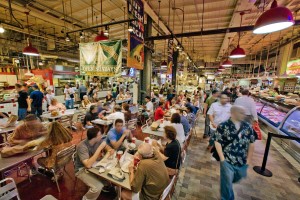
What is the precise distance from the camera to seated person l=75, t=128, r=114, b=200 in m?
2.28

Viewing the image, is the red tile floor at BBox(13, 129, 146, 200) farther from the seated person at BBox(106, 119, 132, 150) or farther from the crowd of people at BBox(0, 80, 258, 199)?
the seated person at BBox(106, 119, 132, 150)

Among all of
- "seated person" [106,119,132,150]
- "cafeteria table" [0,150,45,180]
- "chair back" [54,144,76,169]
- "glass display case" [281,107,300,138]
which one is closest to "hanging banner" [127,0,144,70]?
"seated person" [106,119,132,150]

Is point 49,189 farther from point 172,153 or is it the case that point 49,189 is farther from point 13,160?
point 172,153

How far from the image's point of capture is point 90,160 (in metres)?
2.32

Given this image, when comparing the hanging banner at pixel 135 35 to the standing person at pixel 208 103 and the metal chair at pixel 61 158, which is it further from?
the standing person at pixel 208 103

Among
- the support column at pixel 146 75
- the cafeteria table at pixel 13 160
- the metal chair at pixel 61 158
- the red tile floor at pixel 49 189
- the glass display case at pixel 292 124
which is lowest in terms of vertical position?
the red tile floor at pixel 49 189

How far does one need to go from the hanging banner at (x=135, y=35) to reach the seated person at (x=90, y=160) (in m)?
2.41

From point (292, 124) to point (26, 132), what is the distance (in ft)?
23.0

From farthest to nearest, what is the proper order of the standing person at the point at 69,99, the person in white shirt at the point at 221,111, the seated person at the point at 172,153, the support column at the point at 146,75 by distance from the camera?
the standing person at the point at 69,99 < the support column at the point at 146,75 < the person in white shirt at the point at 221,111 < the seated person at the point at 172,153

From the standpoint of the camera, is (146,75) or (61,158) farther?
(146,75)

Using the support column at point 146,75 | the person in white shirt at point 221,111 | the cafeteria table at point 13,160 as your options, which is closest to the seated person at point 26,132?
the cafeteria table at point 13,160

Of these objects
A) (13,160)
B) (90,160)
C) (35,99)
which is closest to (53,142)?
(13,160)

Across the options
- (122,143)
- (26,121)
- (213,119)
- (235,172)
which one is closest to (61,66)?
(26,121)

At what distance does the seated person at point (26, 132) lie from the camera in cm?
282
